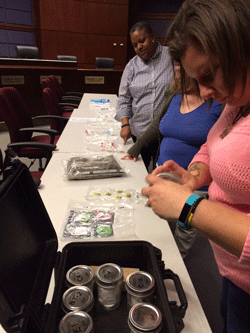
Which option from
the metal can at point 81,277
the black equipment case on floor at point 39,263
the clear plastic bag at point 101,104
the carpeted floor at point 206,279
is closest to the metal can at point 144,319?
the black equipment case on floor at point 39,263

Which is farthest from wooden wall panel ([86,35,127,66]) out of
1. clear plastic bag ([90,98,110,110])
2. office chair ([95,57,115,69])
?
clear plastic bag ([90,98,110,110])

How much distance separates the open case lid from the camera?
0.45 meters

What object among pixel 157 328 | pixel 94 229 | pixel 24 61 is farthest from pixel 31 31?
pixel 157 328

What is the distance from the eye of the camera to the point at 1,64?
4.07m

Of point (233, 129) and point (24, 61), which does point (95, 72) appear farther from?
point (233, 129)

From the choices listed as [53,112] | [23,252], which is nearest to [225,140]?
[23,252]

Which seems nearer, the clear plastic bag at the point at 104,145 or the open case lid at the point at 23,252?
the open case lid at the point at 23,252

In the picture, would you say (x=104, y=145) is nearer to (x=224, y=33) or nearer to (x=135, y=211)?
(x=135, y=211)

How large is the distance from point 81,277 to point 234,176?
44 centimetres

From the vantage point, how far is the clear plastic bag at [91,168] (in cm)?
132

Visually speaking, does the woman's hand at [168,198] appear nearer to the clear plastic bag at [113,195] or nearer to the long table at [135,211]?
the long table at [135,211]

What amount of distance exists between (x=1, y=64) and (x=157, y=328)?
179 inches

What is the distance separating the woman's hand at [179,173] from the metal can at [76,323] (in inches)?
19.4

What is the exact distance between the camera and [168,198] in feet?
2.04
